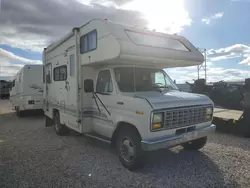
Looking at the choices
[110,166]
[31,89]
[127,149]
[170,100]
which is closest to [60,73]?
[110,166]

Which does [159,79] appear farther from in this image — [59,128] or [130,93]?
[59,128]

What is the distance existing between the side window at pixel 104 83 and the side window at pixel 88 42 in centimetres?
67

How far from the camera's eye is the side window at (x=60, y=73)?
6787mm

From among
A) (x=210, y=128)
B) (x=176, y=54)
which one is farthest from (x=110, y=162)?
(x=176, y=54)

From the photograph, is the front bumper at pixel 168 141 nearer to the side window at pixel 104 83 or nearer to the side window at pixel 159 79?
the side window at pixel 159 79

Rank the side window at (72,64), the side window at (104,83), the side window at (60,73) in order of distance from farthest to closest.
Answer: the side window at (60,73) → the side window at (72,64) → the side window at (104,83)

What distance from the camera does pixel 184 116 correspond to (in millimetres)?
4523

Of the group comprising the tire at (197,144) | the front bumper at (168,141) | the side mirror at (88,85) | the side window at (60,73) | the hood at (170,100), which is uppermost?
the side window at (60,73)

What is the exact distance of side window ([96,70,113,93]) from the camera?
511 cm

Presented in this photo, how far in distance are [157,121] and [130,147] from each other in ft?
2.87

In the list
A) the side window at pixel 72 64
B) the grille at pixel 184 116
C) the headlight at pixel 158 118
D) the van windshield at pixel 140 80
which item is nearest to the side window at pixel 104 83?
the van windshield at pixel 140 80

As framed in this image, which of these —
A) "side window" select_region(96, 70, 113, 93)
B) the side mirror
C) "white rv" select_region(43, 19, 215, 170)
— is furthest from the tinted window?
the side mirror

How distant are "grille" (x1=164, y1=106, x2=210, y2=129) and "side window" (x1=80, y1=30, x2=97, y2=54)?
94.2 inches

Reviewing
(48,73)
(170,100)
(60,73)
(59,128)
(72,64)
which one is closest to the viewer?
(170,100)
